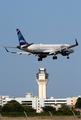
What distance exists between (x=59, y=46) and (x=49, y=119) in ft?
167

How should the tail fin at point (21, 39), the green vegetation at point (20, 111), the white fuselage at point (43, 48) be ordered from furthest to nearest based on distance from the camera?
the tail fin at point (21, 39) < the white fuselage at point (43, 48) < the green vegetation at point (20, 111)

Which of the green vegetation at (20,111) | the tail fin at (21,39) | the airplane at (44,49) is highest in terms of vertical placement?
the tail fin at (21,39)

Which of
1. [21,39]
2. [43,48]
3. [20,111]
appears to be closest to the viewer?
[21,39]

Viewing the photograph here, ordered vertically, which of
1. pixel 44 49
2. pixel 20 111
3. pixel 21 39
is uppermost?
pixel 21 39

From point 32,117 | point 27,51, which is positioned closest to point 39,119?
point 32,117

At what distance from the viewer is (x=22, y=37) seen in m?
100

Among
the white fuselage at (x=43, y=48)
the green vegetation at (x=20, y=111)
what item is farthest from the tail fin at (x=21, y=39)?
the green vegetation at (x=20, y=111)

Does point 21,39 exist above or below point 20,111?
above

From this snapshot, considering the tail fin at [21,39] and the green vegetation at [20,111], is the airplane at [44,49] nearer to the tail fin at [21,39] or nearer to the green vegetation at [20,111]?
the tail fin at [21,39]

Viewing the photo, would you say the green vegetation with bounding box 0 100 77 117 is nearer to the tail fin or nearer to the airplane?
the airplane

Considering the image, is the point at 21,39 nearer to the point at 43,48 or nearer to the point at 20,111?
the point at 43,48

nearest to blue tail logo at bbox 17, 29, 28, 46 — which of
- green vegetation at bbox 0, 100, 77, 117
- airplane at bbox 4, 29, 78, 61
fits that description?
airplane at bbox 4, 29, 78, 61

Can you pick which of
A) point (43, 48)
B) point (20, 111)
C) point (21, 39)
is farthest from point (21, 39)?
point (20, 111)

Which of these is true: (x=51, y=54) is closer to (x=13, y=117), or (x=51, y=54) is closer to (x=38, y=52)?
(x=38, y=52)
